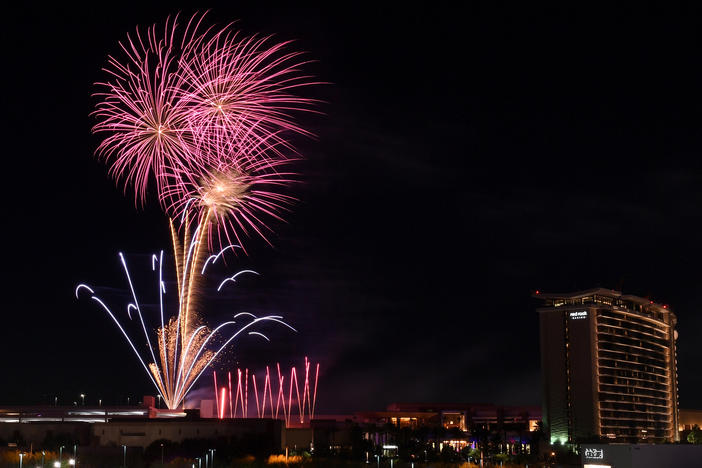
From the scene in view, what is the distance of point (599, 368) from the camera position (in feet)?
493

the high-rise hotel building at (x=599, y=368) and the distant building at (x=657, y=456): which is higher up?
the high-rise hotel building at (x=599, y=368)

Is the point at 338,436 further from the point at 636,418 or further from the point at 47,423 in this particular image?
the point at 636,418

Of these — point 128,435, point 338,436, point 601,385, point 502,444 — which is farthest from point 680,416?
point 128,435

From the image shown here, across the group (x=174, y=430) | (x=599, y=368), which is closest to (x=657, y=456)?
(x=174, y=430)

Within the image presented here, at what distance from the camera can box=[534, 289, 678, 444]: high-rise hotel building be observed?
14825cm

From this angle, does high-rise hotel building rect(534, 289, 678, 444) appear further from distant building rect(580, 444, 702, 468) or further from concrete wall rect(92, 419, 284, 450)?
distant building rect(580, 444, 702, 468)

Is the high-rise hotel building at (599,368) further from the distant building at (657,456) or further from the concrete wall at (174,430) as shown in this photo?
the distant building at (657,456)

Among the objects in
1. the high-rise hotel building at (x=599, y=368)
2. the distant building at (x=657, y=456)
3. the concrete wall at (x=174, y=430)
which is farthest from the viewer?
the high-rise hotel building at (x=599, y=368)

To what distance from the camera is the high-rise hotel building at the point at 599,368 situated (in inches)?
5837

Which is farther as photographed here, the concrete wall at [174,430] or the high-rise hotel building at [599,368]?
the high-rise hotel building at [599,368]

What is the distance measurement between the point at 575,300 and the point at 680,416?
52203mm

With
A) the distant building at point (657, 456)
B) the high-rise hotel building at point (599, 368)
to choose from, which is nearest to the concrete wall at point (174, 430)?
the distant building at point (657, 456)

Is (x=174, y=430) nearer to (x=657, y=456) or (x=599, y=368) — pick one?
(x=657, y=456)

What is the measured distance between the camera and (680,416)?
18962 cm
